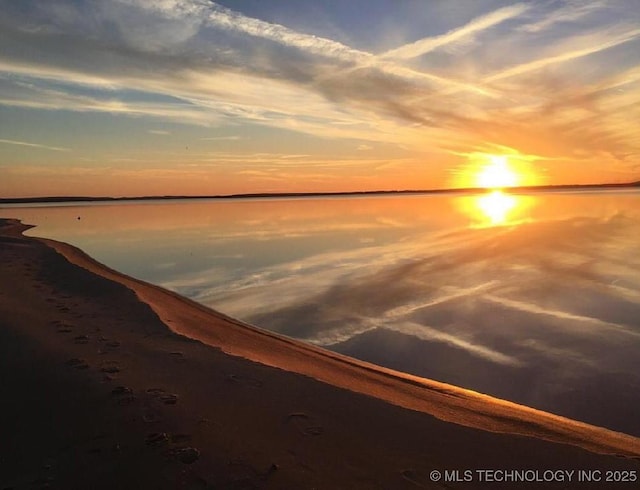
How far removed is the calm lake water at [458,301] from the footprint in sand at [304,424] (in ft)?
13.7

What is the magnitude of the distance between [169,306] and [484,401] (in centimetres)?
981

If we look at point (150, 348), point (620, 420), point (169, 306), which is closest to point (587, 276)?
point (620, 420)

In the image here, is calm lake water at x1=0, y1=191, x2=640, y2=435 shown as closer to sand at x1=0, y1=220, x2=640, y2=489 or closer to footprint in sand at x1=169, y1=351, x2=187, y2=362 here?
sand at x1=0, y1=220, x2=640, y2=489

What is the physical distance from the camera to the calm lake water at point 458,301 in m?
9.76

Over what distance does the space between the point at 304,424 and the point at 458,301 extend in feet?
36.0

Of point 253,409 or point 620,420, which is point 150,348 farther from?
point 620,420

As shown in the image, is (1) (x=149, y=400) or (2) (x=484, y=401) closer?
(1) (x=149, y=400)

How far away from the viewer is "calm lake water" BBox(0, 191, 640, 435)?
32.0 feet

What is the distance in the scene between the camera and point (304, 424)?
20.8ft

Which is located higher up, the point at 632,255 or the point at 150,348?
the point at 632,255

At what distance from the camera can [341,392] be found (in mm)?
7531

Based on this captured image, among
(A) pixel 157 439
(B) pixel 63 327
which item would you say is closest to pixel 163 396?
(A) pixel 157 439

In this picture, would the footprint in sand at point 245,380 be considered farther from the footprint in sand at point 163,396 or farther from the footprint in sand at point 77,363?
the footprint in sand at point 77,363

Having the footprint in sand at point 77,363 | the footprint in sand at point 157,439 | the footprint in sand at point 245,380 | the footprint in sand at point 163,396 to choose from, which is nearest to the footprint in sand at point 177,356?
the footprint in sand at point 245,380
